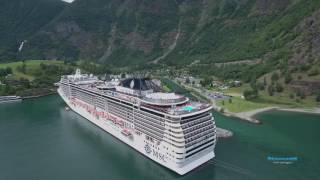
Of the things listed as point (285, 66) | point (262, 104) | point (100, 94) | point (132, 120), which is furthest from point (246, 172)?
point (285, 66)

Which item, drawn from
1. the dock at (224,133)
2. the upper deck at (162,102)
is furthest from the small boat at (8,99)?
the dock at (224,133)

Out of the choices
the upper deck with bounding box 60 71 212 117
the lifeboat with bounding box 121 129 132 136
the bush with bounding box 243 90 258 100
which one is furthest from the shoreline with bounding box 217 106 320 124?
the lifeboat with bounding box 121 129 132 136

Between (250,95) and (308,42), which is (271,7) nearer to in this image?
(308,42)

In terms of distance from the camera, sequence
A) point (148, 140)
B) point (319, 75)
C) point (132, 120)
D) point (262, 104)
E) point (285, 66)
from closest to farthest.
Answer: point (148, 140) → point (132, 120) → point (262, 104) → point (319, 75) → point (285, 66)

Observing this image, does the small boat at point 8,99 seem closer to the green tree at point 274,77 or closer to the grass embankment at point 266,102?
the grass embankment at point 266,102

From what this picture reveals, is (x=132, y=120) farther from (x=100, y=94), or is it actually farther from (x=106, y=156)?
(x=100, y=94)

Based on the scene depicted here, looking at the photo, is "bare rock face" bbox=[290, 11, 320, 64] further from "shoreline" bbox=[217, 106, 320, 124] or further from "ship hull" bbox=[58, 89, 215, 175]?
"ship hull" bbox=[58, 89, 215, 175]
